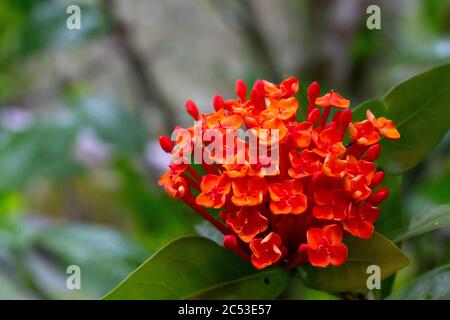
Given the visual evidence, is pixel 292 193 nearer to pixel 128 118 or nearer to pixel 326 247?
pixel 326 247

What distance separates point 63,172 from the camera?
4.53 feet

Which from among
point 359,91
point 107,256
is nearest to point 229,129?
point 107,256

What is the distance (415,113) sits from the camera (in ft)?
1.88

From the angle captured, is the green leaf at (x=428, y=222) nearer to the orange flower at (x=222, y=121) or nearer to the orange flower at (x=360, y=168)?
the orange flower at (x=360, y=168)

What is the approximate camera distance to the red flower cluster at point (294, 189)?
0.48 m

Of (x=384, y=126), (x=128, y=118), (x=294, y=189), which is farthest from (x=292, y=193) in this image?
(x=128, y=118)

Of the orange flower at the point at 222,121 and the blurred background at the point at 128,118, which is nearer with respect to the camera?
the orange flower at the point at 222,121

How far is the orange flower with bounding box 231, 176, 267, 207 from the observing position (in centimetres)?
47

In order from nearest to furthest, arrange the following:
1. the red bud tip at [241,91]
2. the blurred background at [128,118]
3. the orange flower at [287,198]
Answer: the orange flower at [287,198] < the red bud tip at [241,91] < the blurred background at [128,118]

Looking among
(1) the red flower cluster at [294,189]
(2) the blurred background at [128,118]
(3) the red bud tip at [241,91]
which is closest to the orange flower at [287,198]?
(1) the red flower cluster at [294,189]

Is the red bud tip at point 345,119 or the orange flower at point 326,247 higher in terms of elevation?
the red bud tip at point 345,119

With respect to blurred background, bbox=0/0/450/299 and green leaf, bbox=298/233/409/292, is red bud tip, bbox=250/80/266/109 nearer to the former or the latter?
green leaf, bbox=298/233/409/292

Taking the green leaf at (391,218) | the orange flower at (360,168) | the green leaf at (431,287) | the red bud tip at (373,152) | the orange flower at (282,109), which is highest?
the orange flower at (282,109)
